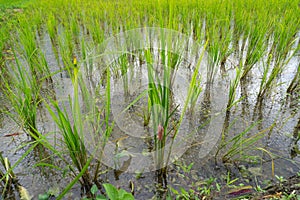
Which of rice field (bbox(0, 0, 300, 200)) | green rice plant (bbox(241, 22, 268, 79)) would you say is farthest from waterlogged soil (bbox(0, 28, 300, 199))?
green rice plant (bbox(241, 22, 268, 79))

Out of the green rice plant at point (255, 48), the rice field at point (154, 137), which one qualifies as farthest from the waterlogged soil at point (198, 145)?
the green rice plant at point (255, 48)

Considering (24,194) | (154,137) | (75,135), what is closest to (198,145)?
(154,137)

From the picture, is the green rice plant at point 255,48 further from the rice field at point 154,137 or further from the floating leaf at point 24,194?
the floating leaf at point 24,194

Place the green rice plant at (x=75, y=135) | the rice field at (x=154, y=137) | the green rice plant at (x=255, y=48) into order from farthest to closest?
the green rice plant at (x=255, y=48) → the rice field at (x=154, y=137) → the green rice plant at (x=75, y=135)

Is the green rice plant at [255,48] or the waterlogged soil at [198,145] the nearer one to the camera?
the waterlogged soil at [198,145]

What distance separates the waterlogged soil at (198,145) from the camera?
1.07 metres

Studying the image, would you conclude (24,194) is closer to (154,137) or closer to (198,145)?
(154,137)

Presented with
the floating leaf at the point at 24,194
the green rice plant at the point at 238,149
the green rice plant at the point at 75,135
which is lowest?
the floating leaf at the point at 24,194

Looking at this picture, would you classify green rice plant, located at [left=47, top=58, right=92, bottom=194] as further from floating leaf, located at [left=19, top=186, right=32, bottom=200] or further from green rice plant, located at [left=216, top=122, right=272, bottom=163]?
green rice plant, located at [left=216, top=122, right=272, bottom=163]

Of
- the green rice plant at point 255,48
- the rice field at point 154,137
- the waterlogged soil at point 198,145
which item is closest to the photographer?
the rice field at point 154,137

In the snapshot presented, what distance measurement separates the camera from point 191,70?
205cm

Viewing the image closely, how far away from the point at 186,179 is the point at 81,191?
48cm

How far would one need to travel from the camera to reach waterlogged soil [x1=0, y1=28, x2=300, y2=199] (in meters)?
1.07

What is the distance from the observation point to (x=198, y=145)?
126cm
